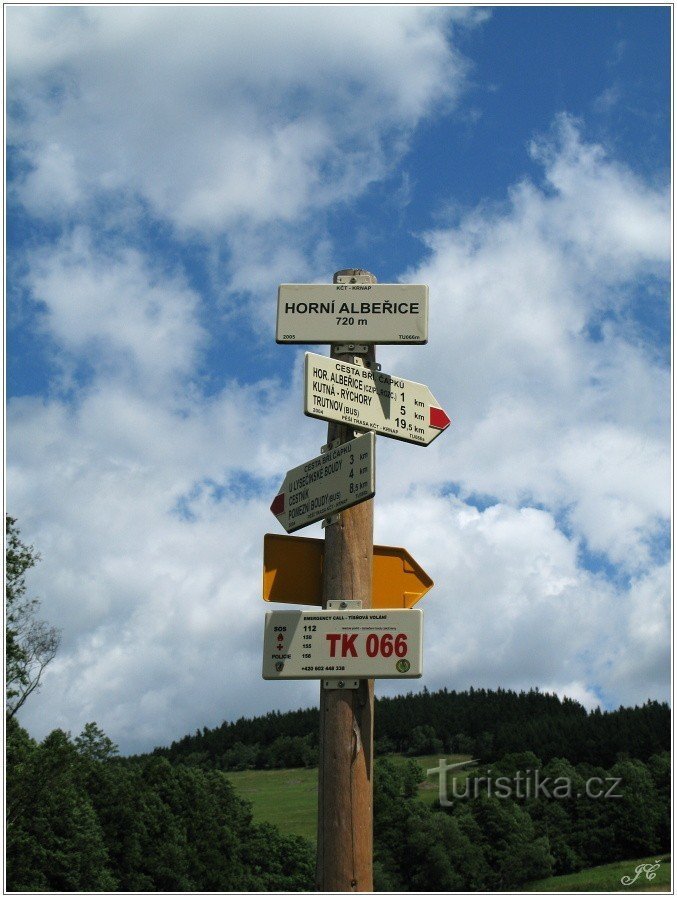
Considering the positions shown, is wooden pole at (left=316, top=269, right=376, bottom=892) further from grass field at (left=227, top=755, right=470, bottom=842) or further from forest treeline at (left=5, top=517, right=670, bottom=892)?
grass field at (left=227, top=755, right=470, bottom=842)

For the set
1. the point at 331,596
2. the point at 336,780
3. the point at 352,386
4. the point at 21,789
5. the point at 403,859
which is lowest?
the point at 403,859

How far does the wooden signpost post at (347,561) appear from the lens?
16.2ft

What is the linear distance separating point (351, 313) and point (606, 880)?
79.8m

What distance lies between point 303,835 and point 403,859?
934cm

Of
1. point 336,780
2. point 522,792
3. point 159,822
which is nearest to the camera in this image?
point 336,780

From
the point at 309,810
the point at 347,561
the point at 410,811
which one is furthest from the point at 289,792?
the point at 347,561

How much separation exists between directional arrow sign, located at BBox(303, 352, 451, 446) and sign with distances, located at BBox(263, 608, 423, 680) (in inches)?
41.4

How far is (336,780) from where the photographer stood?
4945 mm

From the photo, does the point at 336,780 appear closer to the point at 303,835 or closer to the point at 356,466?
the point at 356,466

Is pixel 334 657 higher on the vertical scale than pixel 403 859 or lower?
higher

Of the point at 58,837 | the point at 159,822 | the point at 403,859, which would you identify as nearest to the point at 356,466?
the point at 58,837

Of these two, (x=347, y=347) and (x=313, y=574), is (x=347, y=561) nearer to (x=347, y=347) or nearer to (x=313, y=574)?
(x=313, y=574)

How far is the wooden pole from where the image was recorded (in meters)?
4.88

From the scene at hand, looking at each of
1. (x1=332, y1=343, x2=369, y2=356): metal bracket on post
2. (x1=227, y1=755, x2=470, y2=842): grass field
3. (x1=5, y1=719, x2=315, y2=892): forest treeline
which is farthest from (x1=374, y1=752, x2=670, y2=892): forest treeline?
(x1=332, y1=343, x2=369, y2=356): metal bracket on post
